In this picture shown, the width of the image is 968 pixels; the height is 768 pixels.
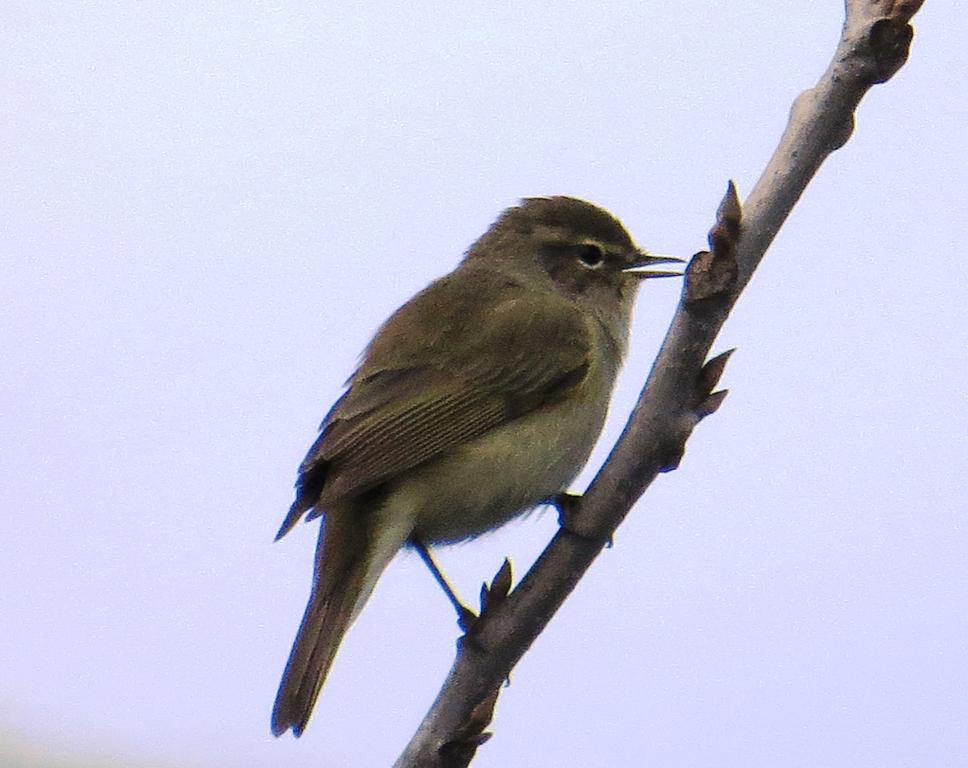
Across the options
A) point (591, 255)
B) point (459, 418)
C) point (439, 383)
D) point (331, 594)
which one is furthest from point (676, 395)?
point (591, 255)

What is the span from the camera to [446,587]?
12.5 feet

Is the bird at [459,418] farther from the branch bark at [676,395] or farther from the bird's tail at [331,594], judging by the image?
the branch bark at [676,395]

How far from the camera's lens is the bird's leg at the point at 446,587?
3305 mm

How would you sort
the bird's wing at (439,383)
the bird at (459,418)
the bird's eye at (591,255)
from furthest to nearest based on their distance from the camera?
the bird's eye at (591,255) → the bird's wing at (439,383) → the bird at (459,418)

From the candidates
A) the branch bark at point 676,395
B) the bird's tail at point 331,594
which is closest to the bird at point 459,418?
the bird's tail at point 331,594

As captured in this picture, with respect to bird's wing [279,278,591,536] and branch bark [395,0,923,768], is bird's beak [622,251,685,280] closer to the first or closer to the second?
bird's wing [279,278,591,536]

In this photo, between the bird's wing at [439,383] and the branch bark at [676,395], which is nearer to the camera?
the branch bark at [676,395]

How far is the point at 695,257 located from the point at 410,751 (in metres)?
1.05

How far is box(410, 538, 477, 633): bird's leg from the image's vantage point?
3305 mm

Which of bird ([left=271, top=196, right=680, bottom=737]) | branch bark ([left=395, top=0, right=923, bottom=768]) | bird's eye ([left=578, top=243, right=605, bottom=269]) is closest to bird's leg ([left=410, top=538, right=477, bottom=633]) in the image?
bird ([left=271, top=196, right=680, bottom=737])

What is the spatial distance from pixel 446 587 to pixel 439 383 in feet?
2.55

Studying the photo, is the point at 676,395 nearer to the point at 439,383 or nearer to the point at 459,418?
the point at 459,418

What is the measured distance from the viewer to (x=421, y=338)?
455cm

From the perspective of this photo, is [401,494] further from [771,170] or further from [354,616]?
[771,170]
